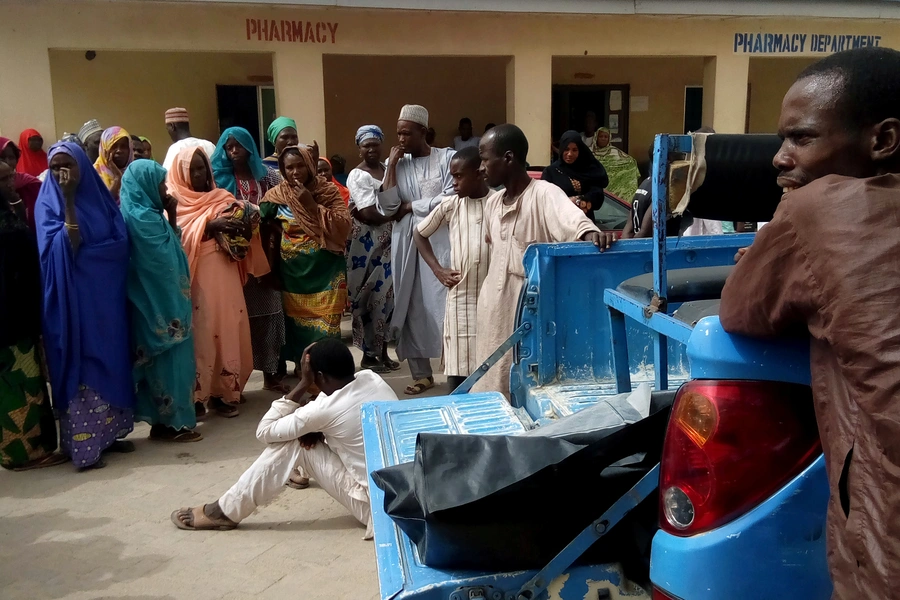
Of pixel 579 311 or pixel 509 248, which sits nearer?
pixel 579 311

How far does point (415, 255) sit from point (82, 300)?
7.69ft

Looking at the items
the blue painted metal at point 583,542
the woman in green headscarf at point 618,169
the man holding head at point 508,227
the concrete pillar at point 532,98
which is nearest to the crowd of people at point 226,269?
the man holding head at point 508,227

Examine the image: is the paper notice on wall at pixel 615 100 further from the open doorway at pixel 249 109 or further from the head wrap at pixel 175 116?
the head wrap at pixel 175 116

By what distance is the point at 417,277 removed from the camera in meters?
6.01

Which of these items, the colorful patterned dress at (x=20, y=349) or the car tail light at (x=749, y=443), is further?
the colorful patterned dress at (x=20, y=349)

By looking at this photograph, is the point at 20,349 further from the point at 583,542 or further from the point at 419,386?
the point at 583,542

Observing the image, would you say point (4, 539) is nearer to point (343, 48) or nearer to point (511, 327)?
point (511, 327)

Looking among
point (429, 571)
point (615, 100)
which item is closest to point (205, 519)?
point (429, 571)

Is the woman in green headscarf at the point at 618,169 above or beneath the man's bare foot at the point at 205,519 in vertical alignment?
above

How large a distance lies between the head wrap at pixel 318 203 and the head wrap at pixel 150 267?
0.97m

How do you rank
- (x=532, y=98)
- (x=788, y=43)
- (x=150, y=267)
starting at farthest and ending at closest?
(x=788, y=43)
(x=532, y=98)
(x=150, y=267)

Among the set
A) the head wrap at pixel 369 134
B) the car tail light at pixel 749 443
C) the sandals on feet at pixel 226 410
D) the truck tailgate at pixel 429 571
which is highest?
the head wrap at pixel 369 134

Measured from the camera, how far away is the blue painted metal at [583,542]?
184 centimetres

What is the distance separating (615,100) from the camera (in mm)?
12852
